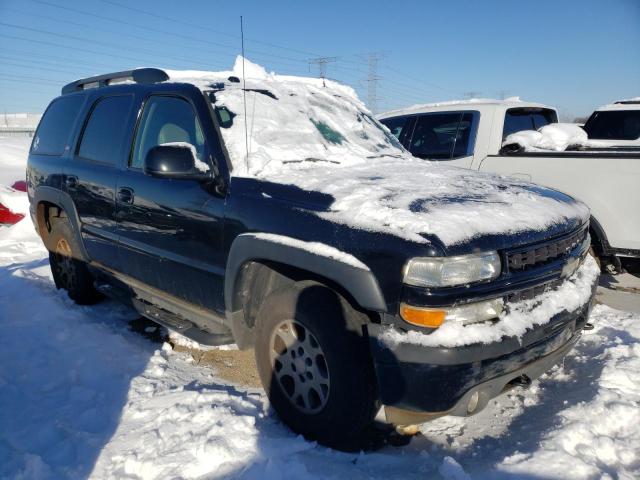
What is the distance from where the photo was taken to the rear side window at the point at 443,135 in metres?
5.46

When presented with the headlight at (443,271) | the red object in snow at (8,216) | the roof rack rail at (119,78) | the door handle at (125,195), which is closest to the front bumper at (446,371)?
the headlight at (443,271)

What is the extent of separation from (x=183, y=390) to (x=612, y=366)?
8.72 feet

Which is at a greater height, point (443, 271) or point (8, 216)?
point (443, 271)

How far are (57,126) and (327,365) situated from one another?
151 inches

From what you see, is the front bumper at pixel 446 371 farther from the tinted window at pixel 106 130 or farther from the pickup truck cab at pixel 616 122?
the pickup truck cab at pixel 616 122

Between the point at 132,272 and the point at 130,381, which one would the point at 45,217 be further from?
the point at 130,381

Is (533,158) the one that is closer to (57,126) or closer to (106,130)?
(106,130)

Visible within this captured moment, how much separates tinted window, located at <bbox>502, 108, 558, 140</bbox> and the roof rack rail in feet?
12.5

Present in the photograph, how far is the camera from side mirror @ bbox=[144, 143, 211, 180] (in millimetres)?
2646

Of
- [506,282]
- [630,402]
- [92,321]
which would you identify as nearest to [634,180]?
[630,402]

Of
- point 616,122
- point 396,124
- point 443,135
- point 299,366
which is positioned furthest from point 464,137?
point 299,366

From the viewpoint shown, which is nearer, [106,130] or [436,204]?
[436,204]

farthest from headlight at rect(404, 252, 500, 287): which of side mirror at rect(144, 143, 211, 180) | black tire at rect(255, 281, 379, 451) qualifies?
side mirror at rect(144, 143, 211, 180)

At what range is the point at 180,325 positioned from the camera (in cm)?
315
